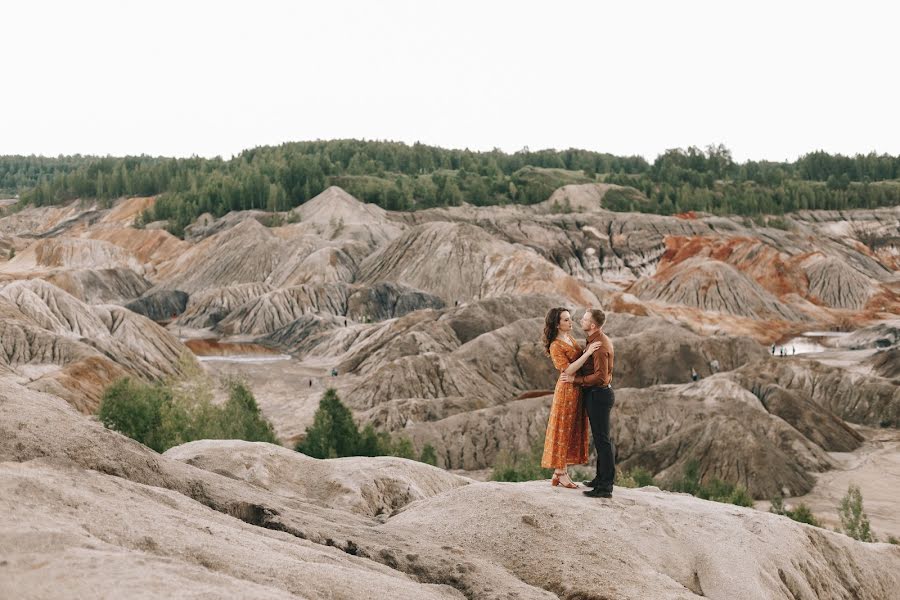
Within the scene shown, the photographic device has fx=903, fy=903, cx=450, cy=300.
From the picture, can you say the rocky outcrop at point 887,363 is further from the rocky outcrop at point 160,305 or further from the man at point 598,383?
the rocky outcrop at point 160,305

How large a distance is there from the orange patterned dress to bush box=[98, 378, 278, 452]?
18.5 meters

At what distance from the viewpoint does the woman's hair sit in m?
11.9

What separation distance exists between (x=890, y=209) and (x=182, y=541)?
162m

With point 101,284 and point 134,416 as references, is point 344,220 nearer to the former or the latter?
point 101,284

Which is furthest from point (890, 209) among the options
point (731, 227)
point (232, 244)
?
point (232, 244)

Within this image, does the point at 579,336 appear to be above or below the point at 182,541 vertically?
below

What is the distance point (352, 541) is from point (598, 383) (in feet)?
12.7

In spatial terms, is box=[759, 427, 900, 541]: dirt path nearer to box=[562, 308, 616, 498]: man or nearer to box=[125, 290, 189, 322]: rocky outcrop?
box=[562, 308, 616, 498]: man

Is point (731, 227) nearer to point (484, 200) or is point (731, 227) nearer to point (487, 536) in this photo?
point (484, 200)

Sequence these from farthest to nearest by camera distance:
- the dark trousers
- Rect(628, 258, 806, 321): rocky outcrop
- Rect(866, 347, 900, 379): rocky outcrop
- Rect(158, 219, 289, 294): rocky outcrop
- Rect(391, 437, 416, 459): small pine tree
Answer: Rect(158, 219, 289, 294): rocky outcrop, Rect(628, 258, 806, 321): rocky outcrop, Rect(866, 347, 900, 379): rocky outcrop, Rect(391, 437, 416, 459): small pine tree, the dark trousers

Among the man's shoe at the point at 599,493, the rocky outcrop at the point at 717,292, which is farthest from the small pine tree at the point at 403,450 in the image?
the rocky outcrop at the point at 717,292

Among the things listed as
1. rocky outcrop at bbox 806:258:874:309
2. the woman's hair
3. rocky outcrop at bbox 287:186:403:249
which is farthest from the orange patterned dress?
rocky outcrop at bbox 287:186:403:249

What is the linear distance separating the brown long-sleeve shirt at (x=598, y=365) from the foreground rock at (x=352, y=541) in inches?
61.8

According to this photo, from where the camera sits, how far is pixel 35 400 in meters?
10.5
